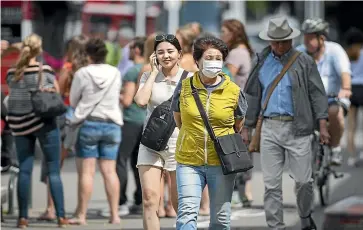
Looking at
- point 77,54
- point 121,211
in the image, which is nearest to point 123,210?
point 121,211

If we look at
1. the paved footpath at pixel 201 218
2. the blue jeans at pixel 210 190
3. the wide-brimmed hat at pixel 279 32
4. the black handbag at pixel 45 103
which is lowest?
the paved footpath at pixel 201 218

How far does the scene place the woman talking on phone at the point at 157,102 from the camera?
9500 mm

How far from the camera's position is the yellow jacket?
28.4 feet

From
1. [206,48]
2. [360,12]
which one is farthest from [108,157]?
[360,12]

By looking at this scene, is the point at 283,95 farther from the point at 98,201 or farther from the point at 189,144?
the point at 98,201

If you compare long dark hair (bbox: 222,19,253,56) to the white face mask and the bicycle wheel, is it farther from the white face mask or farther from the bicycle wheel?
the white face mask

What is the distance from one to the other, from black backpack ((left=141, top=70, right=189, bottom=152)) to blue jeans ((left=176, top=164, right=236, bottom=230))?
0.80m

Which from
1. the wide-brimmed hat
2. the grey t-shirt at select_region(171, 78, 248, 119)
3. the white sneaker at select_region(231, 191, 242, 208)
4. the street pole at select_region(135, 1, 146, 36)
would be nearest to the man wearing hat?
the wide-brimmed hat

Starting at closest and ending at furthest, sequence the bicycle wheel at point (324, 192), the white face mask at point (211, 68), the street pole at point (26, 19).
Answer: the white face mask at point (211, 68)
the bicycle wheel at point (324, 192)
the street pole at point (26, 19)

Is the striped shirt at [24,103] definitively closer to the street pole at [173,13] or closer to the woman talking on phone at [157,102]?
the woman talking on phone at [157,102]

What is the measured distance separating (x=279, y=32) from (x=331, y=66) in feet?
6.47

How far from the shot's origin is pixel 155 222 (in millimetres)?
9492

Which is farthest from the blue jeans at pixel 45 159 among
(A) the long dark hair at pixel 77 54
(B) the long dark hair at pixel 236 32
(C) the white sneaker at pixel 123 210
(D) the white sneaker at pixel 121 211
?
(B) the long dark hair at pixel 236 32

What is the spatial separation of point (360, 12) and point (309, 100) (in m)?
39.1
